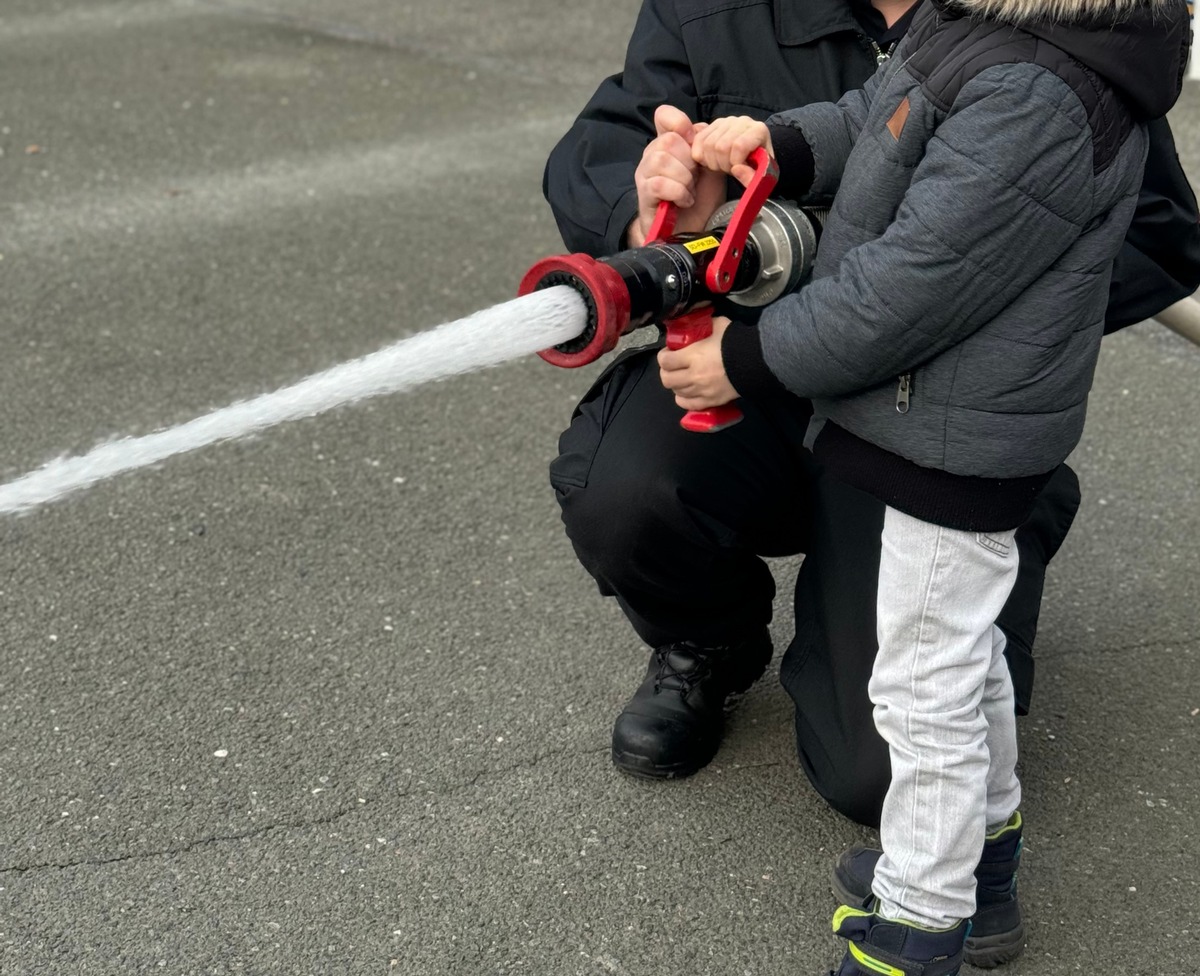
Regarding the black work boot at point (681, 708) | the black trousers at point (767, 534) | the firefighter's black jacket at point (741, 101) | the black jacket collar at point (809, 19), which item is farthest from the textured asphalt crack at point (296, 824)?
the black jacket collar at point (809, 19)

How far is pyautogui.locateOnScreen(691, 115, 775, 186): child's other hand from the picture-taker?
2.08 metres

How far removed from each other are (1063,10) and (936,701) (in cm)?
88

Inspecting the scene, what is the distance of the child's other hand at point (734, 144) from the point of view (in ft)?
6.81

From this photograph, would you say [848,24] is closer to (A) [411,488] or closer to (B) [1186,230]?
(B) [1186,230]

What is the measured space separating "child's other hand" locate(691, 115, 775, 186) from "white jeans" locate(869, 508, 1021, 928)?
0.52 meters

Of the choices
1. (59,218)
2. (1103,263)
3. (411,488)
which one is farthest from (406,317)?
(1103,263)

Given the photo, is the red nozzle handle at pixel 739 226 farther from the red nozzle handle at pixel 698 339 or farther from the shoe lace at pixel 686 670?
the shoe lace at pixel 686 670

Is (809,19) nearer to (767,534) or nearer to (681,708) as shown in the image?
(767,534)

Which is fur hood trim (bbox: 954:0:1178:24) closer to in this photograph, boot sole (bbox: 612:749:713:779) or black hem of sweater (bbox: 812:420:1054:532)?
black hem of sweater (bbox: 812:420:1054:532)

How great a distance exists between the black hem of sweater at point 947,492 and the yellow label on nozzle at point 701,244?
0.34 metres

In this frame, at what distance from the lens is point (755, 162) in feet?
6.89

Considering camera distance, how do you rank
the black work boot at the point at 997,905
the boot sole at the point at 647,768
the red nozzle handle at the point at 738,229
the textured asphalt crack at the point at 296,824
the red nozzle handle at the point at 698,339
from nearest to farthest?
the red nozzle handle at the point at 738,229 → the red nozzle handle at the point at 698,339 → the black work boot at the point at 997,905 → the textured asphalt crack at the point at 296,824 → the boot sole at the point at 647,768

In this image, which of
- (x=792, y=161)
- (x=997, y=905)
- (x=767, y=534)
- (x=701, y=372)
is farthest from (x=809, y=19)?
(x=997, y=905)

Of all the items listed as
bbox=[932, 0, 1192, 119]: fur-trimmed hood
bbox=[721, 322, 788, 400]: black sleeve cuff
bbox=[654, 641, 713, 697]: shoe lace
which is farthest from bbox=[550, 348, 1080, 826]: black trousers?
bbox=[932, 0, 1192, 119]: fur-trimmed hood
